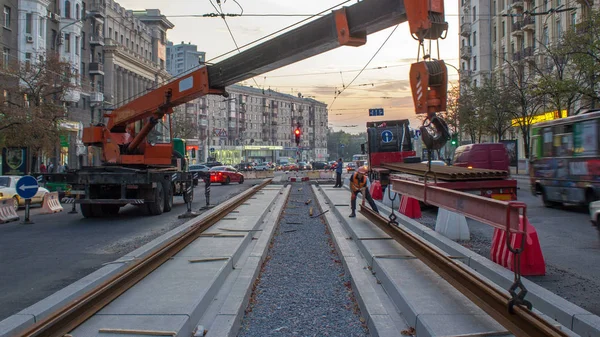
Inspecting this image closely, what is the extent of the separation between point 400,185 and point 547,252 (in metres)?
2.92

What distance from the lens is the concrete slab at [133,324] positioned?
5101 mm

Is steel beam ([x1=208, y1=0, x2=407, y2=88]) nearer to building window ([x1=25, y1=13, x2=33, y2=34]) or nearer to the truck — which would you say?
the truck

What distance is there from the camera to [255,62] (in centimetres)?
1226

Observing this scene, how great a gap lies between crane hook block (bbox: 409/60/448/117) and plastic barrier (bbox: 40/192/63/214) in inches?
603

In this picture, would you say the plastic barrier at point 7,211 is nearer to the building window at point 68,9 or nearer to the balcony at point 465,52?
the building window at point 68,9

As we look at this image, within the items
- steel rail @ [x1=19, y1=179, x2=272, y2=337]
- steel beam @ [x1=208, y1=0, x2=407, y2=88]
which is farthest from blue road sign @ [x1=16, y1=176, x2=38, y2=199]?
steel rail @ [x1=19, y1=179, x2=272, y2=337]

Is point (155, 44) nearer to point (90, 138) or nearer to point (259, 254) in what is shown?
point (90, 138)

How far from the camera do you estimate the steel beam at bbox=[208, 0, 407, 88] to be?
31.9 feet

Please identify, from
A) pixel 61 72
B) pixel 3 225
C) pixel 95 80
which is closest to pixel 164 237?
pixel 3 225

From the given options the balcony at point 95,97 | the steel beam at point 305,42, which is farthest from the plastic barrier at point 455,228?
the balcony at point 95,97

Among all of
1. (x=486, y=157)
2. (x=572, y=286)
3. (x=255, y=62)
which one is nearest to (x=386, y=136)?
(x=486, y=157)

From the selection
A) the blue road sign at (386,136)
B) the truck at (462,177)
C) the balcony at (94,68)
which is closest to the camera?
the truck at (462,177)

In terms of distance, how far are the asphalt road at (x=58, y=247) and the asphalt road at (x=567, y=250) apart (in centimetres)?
665

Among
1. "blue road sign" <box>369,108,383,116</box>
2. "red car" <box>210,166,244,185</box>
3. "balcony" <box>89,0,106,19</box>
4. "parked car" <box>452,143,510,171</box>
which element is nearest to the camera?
"parked car" <box>452,143,510,171</box>
